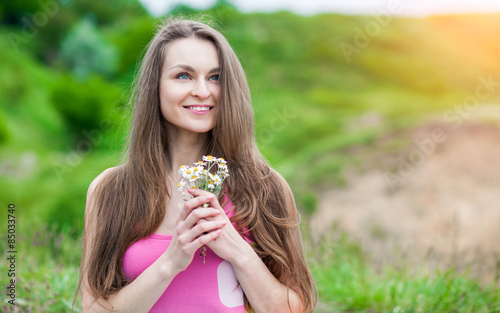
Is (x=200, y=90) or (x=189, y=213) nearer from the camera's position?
(x=189, y=213)

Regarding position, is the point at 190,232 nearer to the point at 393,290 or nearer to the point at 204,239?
the point at 204,239

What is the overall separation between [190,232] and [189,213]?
8 cm

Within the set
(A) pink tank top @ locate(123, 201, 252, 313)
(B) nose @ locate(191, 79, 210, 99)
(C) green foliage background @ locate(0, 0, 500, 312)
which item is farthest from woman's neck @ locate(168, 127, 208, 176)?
(C) green foliage background @ locate(0, 0, 500, 312)

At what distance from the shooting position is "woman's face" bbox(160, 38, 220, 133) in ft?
7.10

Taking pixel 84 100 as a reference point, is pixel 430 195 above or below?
below

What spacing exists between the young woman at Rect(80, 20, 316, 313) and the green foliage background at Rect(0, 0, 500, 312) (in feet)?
16.4

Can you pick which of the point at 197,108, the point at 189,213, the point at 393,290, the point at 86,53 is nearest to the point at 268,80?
the point at 86,53

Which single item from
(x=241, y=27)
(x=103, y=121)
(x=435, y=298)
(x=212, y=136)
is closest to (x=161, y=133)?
(x=212, y=136)

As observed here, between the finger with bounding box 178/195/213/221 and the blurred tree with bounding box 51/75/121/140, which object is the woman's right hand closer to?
the finger with bounding box 178/195/213/221

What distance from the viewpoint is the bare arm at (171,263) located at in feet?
6.24

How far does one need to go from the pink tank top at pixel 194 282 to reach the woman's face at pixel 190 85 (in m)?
0.55

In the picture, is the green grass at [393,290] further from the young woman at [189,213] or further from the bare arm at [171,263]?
the bare arm at [171,263]

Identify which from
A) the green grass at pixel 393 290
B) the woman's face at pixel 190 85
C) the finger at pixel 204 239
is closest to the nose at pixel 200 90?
the woman's face at pixel 190 85

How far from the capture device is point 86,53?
23312mm
